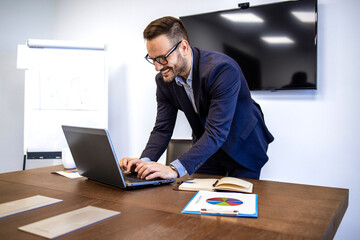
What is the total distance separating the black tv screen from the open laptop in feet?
5.13

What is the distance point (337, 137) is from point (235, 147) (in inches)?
46.5

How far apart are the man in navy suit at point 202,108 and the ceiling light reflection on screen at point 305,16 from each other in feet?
3.44

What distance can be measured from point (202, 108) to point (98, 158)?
2.04ft

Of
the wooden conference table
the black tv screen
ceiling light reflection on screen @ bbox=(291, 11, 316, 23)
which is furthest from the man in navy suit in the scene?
ceiling light reflection on screen @ bbox=(291, 11, 316, 23)

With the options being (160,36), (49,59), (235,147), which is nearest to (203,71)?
(160,36)

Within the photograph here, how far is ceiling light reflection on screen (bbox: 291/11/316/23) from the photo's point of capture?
2359 millimetres

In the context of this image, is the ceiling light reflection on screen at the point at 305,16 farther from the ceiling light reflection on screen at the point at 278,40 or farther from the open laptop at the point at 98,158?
the open laptop at the point at 98,158

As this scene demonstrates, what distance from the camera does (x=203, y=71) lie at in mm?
1559

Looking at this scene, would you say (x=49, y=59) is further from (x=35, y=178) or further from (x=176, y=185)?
(x=176, y=185)

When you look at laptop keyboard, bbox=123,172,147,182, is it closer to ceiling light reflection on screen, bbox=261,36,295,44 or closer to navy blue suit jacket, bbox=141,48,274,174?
navy blue suit jacket, bbox=141,48,274,174

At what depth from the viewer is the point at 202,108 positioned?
64.3 inches

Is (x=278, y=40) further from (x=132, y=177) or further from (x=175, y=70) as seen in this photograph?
(x=132, y=177)

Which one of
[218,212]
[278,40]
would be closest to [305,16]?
[278,40]

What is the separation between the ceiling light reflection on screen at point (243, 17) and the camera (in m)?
2.59
